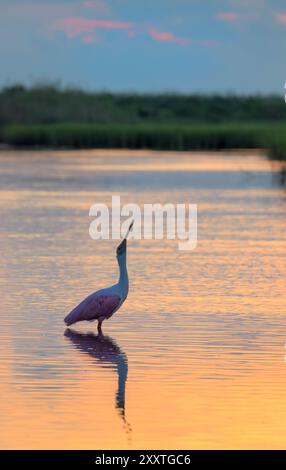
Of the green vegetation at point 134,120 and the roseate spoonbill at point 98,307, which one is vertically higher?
the green vegetation at point 134,120

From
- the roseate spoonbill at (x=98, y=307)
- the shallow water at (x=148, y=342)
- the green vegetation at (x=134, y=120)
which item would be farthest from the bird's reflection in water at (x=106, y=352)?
the green vegetation at (x=134, y=120)

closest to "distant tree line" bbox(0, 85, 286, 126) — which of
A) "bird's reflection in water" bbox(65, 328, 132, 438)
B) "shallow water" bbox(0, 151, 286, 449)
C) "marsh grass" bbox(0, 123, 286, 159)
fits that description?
"marsh grass" bbox(0, 123, 286, 159)

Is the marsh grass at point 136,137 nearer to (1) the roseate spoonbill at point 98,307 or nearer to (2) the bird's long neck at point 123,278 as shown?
(2) the bird's long neck at point 123,278

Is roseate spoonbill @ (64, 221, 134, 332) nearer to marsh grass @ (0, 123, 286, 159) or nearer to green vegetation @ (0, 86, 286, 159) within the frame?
green vegetation @ (0, 86, 286, 159)

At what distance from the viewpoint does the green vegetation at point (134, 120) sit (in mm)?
51219

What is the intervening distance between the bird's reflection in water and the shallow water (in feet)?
0.03

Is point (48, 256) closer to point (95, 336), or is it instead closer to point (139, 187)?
point (95, 336)

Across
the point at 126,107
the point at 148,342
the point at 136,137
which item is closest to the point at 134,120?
the point at 136,137

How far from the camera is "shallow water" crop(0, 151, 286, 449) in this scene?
7535 millimetres

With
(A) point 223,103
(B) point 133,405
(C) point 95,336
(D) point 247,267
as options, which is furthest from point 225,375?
(A) point 223,103

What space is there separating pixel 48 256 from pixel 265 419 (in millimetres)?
8109

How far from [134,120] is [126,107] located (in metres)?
10.8

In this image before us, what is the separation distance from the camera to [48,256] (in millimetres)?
15602

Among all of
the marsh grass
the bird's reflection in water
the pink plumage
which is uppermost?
the marsh grass
